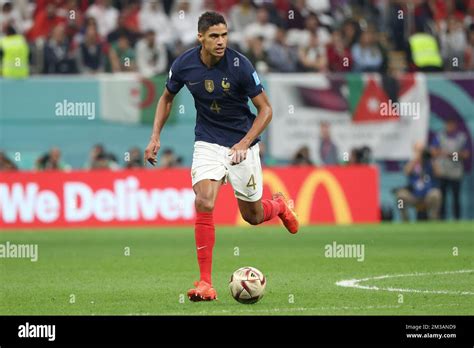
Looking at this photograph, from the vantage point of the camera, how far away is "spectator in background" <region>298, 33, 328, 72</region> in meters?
24.7

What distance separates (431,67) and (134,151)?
659 centimetres

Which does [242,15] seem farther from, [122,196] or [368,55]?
[122,196]

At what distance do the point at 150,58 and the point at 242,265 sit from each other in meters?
10.9

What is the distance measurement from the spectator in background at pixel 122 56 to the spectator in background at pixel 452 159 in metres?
6.52

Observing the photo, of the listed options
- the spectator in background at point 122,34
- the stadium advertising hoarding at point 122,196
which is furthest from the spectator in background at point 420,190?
the spectator in background at point 122,34

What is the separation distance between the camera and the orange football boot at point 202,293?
10430 mm

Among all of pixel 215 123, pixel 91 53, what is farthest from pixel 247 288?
pixel 91 53

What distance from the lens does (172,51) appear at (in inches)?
960

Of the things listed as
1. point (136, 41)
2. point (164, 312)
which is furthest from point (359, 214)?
point (164, 312)

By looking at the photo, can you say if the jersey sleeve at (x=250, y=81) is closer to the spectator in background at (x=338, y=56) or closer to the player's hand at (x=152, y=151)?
the player's hand at (x=152, y=151)

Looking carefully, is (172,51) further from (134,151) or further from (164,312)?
(164,312)

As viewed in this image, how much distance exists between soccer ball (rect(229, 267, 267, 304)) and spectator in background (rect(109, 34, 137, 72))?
14.6 meters

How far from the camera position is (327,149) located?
23.9m

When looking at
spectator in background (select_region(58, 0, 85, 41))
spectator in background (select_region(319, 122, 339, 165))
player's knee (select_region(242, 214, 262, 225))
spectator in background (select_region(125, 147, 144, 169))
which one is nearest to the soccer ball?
player's knee (select_region(242, 214, 262, 225))
